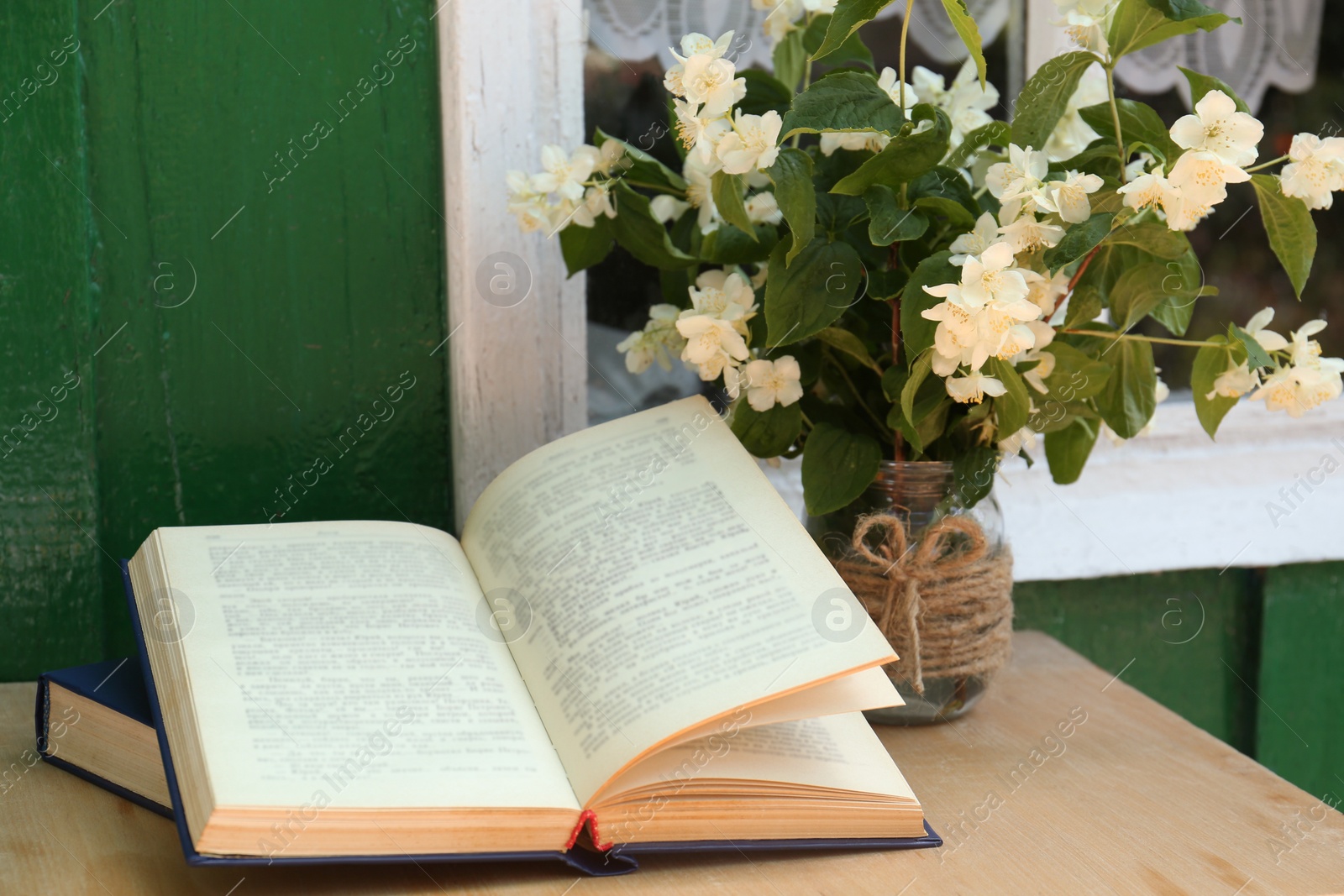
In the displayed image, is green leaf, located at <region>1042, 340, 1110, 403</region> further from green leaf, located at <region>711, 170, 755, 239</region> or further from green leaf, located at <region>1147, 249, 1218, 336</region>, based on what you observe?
green leaf, located at <region>711, 170, 755, 239</region>

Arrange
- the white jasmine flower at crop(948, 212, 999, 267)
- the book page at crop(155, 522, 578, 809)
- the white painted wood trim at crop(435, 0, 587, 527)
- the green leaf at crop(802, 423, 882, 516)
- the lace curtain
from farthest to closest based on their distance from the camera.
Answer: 1. the lace curtain
2. the white painted wood trim at crop(435, 0, 587, 527)
3. the green leaf at crop(802, 423, 882, 516)
4. the white jasmine flower at crop(948, 212, 999, 267)
5. the book page at crop(155, 522, 578, 809)

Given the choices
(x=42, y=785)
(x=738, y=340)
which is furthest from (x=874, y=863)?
(x=42, y=785)

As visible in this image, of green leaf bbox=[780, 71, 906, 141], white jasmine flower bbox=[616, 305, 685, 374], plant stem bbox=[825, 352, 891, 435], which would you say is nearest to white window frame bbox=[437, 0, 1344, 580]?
plant stem bbox=[825, 352, 891, 435]

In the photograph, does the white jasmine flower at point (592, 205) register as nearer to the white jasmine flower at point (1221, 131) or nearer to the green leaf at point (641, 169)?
the green leaf at point (641, 169)

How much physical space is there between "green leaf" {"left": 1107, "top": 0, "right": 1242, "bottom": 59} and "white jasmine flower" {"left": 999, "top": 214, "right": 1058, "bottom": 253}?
121 millimetres

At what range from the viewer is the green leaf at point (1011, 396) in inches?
30.4

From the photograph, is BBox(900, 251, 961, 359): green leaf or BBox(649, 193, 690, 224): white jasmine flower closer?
BBox(900, 251, 961, 359): green leaf

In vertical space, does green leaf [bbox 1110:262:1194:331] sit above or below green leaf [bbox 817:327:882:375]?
above

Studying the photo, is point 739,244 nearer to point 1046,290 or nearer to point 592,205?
point 592,205

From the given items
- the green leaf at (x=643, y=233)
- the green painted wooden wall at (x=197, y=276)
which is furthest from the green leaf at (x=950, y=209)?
the green painted wooden wall at (x=197, y=276)

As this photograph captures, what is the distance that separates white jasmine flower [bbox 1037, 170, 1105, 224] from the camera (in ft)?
2.38

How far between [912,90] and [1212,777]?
574 mm

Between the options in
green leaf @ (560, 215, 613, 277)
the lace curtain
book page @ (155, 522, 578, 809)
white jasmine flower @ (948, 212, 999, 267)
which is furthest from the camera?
the lace curtain

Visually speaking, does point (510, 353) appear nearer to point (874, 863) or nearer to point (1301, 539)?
point (874, 863)
